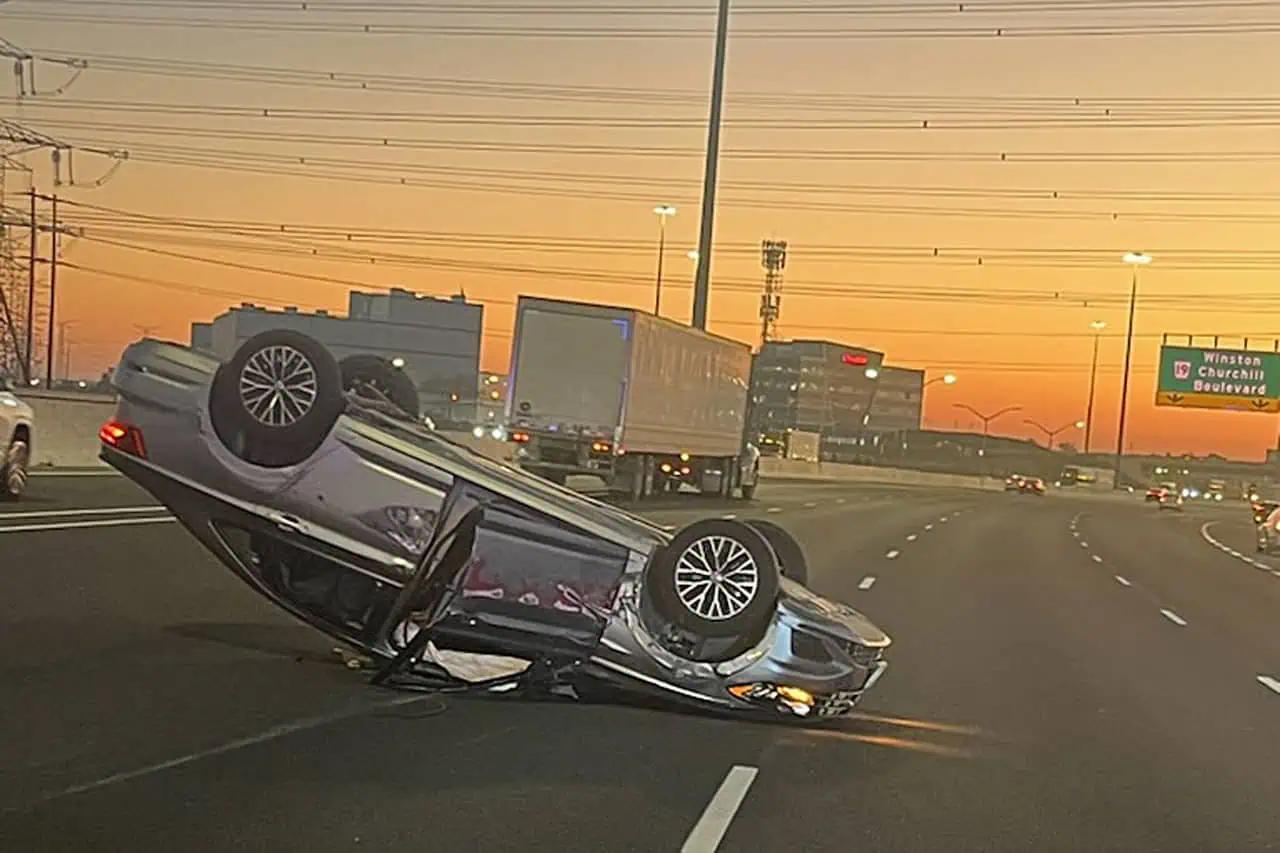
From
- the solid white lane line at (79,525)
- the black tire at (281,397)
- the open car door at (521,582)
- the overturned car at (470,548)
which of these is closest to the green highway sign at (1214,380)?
the solid white lane line at (79,525)

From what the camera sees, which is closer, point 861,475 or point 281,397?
point 281,397

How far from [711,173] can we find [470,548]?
1293 inches

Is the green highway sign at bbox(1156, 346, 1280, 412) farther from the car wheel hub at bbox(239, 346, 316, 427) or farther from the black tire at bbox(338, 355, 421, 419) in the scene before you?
the car wheel hub at bbox(239, 346, 316, 427)

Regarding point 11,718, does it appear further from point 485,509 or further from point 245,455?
point 485,509

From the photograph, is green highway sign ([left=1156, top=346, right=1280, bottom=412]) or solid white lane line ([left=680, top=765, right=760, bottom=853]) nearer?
solid white lane line ([left=680, top=765, right=760, bottom=853])

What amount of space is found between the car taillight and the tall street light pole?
103 ft

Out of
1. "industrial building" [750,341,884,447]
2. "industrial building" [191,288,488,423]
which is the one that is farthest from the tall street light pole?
"industrial building" [750,341,884,447]

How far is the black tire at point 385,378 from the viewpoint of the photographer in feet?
38.9

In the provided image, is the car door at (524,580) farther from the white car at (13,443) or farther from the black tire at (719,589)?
the white car at (13,443)

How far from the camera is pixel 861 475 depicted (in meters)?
93.5

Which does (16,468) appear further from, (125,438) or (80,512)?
(125,438)

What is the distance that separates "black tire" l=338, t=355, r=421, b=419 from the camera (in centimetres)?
1185

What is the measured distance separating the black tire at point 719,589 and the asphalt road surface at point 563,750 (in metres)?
0.66

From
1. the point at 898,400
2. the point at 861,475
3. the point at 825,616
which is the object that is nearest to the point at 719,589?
the point at 825,616
